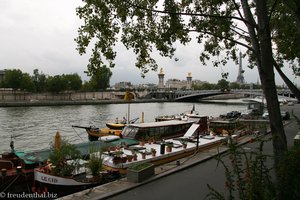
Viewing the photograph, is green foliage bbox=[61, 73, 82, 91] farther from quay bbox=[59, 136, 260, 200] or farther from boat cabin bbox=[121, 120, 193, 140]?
quay bbox=[59, 136, 260, 200]

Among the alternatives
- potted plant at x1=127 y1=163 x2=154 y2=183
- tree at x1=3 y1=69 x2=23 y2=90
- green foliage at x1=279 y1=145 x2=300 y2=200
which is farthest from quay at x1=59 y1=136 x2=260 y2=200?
tree at x1=3 y1=69 x2=23 y2=90

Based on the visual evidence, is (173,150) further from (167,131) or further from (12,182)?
(12,182)

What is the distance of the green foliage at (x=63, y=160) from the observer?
11.0 meters

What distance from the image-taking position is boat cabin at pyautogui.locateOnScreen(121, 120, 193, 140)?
19458 millimetres

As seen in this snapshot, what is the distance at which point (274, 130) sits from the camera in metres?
6.20

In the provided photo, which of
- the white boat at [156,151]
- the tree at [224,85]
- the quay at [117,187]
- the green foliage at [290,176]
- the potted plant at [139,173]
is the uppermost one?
the tree at [224,85]

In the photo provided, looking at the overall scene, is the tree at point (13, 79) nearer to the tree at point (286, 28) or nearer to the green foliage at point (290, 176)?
the tree at point (286, 28)

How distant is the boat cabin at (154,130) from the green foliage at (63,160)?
789cm

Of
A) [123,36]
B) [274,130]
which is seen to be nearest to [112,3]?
[123,36]

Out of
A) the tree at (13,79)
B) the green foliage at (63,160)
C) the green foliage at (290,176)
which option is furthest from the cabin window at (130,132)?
the tree at (13,79)

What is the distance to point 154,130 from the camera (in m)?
20.4

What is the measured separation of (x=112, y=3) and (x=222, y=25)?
3.41 m

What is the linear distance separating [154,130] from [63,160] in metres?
9.67

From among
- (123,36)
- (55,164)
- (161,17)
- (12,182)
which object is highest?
(161,17)
